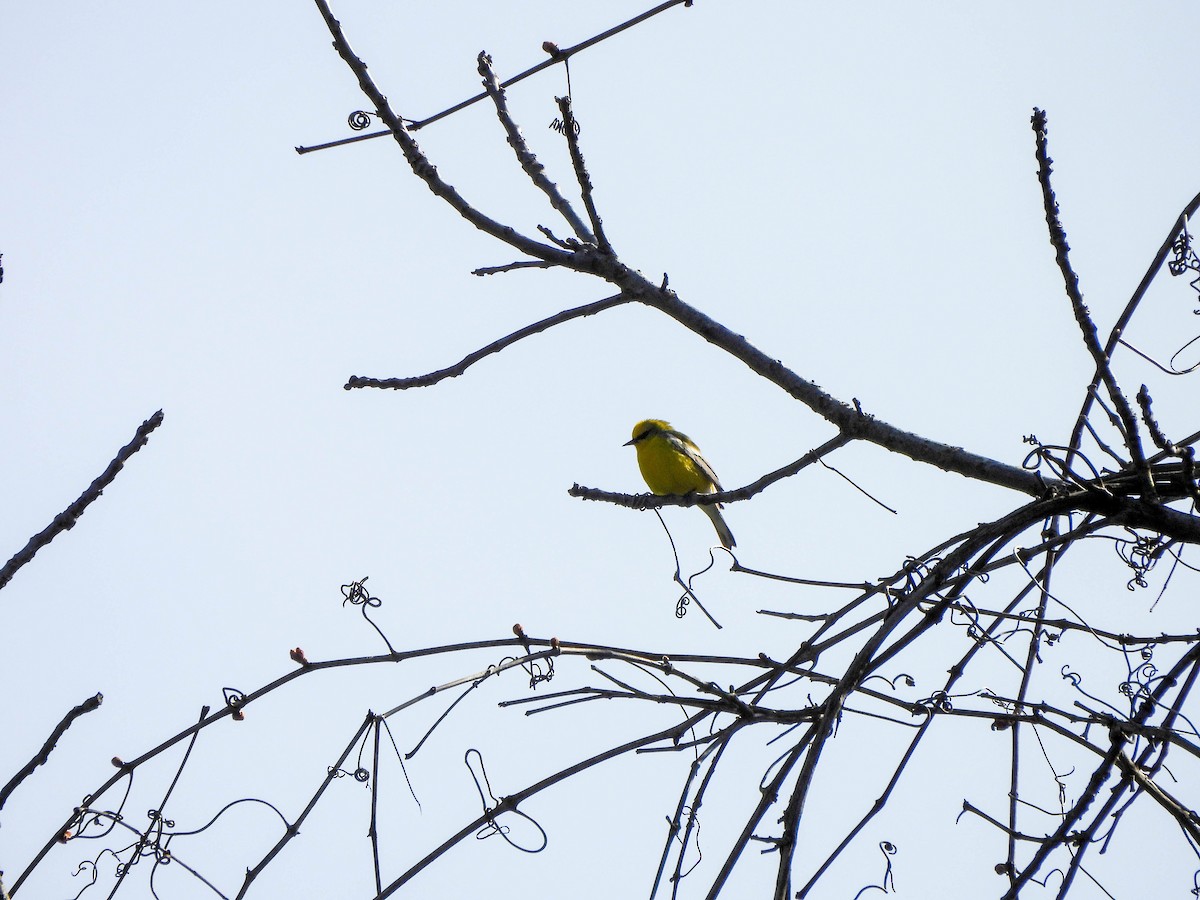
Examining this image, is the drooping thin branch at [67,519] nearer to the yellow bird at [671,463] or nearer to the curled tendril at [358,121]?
the curled tendril at [358,121]

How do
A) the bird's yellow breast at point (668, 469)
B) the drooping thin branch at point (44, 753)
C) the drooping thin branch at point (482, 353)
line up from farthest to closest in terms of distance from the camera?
the bird's yellow breast at point (668, 469)
the drooping thin branch at point (482, 353)
the drooping thin branch at point (44, 753)

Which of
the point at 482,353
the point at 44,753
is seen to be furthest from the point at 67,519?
the point at 482,353

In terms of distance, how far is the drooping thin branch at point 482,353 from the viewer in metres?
2.94

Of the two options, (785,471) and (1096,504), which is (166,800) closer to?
(785,471)

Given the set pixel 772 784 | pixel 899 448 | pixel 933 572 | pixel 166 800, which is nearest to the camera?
pixel 772 784

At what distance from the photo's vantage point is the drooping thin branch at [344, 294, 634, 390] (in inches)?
116

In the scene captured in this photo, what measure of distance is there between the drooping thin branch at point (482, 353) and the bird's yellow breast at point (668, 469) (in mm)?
6049

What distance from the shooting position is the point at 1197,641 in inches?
99.0

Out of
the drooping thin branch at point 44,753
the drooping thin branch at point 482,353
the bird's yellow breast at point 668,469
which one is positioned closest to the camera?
the drooping thin branch at point 44,753

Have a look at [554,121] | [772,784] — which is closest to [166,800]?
[772,784]

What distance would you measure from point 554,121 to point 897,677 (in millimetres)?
1583

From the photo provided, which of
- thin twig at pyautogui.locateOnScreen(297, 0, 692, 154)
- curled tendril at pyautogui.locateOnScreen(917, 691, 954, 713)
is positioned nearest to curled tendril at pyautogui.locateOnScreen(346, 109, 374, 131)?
thin twig at pyautogui.locateOnScreen(297, 0, 692, 154)

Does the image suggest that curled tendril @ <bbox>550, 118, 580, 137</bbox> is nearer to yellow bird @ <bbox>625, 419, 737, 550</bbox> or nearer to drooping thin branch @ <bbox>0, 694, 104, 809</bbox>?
drooping thin branch @ <bbox>0, 694, 104, 809</bbox>

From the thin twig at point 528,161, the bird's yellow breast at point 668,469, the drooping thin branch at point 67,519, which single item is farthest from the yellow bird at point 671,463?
the drooping thin branch at point 67,519
